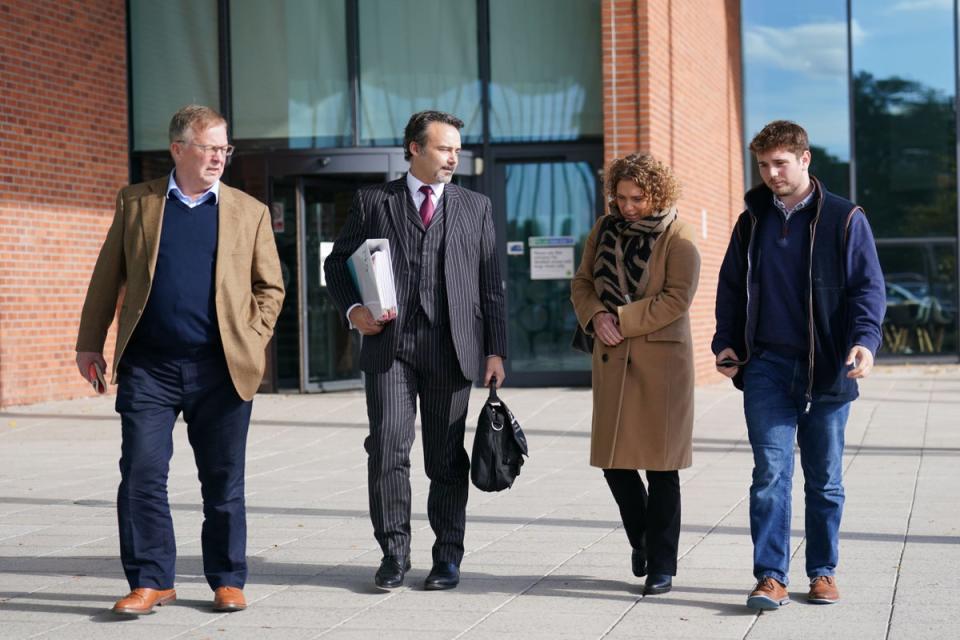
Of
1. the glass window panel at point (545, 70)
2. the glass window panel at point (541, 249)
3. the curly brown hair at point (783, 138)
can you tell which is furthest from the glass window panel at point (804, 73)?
the curly brown hair at point (783, 138)

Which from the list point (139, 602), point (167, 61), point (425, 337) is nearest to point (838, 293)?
point (425, 337)

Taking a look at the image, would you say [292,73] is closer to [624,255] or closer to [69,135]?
[69,135]

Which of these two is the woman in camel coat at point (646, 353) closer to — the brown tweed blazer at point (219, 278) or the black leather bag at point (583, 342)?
the black leather bag at point (583, 342)

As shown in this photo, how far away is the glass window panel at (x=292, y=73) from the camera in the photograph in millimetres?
15070

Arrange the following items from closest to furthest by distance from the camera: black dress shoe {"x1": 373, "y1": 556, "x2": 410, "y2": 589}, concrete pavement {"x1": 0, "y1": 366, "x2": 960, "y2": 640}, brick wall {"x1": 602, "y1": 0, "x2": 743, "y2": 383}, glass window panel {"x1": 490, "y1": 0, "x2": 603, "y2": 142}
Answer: concrete pavement {"x1": 0, "y1": 366, "x2": 960, "y2": 640} < black dress shoe {"x1": 373, "y1": 556, "x2": 410, "y2": 589} < brick wall {"x1": 602, "y1": 0, "x2": 743, "y2": 383} < glass window panel {"x1": 490, "y1": 0, "x2": 603, "y2": 142}

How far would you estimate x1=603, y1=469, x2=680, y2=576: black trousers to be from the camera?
18.5 ft

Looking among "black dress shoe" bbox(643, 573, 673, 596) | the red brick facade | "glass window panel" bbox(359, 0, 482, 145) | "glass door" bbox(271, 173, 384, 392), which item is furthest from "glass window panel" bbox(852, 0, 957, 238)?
"black dress shoe" bbox(643, 573, 673, 596)

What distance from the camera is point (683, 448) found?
5660 millimetres

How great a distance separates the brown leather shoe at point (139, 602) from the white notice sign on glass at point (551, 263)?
389 inches

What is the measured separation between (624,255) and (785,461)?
3.36ft

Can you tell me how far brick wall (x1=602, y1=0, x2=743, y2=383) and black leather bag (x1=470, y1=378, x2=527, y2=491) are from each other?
875 cm

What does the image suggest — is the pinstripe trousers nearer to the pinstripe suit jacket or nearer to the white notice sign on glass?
the pinstripe suit jacket

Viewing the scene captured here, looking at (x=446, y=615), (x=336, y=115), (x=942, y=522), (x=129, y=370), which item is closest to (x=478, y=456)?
(x=446, y=615)

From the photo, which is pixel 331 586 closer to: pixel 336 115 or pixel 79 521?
pixel 79 521
